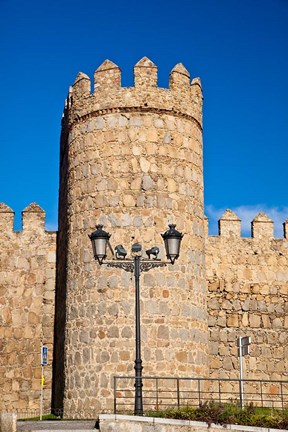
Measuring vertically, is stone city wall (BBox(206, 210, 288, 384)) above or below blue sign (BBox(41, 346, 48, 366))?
above

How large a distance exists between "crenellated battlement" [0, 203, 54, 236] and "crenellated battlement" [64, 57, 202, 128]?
3208 millimetres

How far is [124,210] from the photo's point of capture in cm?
1942

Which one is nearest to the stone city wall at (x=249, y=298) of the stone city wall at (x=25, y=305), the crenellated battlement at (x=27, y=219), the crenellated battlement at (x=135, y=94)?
the crenellated battlement at (x=135, y=94)

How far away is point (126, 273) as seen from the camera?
750 inches

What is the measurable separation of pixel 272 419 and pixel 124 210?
6.74 metres

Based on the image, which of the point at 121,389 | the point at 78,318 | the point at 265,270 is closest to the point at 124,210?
the point at 78,318

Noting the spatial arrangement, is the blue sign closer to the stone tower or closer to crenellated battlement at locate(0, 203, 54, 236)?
the stone tower

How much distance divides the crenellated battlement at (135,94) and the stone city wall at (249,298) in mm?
4459

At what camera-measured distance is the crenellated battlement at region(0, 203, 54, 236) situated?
22625mm

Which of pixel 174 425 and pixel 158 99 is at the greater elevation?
pixel 158 99

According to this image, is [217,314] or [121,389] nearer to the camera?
[121,389]

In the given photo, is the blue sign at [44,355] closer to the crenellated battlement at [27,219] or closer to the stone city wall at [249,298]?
the crenellated battlement at [27,219]

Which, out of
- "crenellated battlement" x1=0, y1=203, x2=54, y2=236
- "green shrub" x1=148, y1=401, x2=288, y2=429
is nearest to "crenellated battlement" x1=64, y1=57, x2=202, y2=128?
"crenellated battlement" x1=0, y1=203, x2=54, y2=236

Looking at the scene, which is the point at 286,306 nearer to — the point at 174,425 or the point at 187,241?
the point at 187,241
